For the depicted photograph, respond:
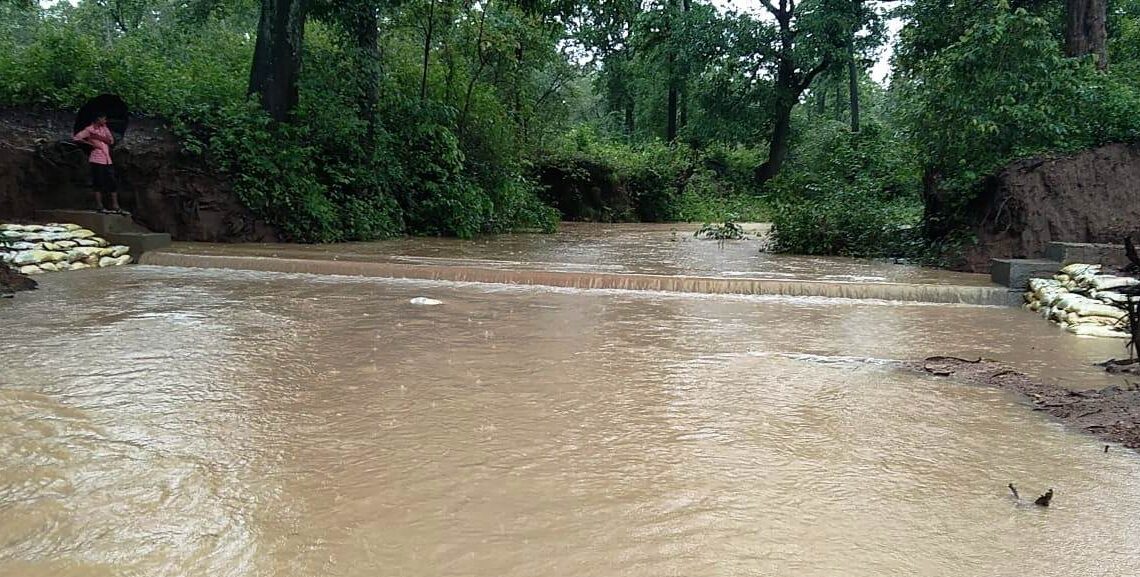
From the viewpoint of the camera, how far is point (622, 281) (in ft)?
28.7

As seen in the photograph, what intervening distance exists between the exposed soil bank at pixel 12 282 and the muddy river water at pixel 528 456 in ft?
5.20

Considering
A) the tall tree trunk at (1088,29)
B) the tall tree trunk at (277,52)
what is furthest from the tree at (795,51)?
the tall tree trunk at (277,52)

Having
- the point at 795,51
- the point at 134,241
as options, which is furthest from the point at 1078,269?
the point at 795,51

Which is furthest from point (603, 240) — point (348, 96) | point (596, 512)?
point (596, 512)

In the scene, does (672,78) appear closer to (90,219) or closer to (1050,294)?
(90,219)

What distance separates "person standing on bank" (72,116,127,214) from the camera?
400 inches

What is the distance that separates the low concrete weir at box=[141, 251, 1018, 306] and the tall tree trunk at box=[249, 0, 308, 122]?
4017 millimetres

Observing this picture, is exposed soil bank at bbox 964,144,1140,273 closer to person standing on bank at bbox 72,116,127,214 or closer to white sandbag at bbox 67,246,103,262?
white sandbag at bbox 67,246,103,262

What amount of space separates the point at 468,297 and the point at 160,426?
14.7 ft

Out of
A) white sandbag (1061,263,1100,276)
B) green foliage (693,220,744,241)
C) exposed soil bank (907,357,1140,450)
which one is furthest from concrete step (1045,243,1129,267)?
green foliage (693,220,744,241)

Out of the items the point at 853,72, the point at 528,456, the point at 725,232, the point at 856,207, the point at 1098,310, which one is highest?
the point at 853,72

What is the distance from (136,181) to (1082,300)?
1196 cm

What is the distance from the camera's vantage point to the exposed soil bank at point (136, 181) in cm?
1097

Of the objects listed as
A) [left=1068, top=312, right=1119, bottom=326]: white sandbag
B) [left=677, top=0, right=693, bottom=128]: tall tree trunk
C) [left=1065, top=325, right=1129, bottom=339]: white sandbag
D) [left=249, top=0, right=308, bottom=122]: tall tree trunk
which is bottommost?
[left=1065, top=325, right=1129, bottom=339]: white sandbag
